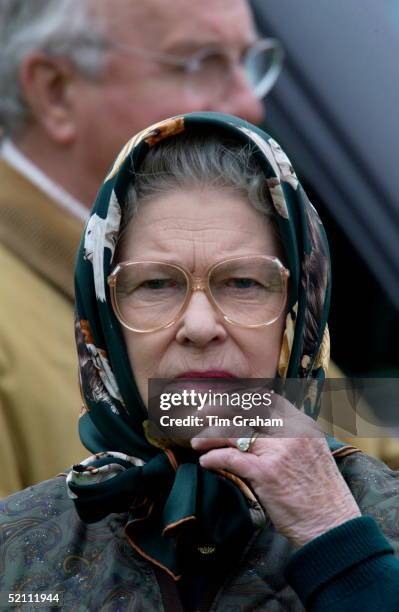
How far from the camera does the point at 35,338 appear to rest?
339 cm

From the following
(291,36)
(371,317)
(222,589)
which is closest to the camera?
(222,589)

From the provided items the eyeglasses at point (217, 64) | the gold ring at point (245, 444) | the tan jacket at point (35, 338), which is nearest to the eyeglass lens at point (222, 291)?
the gold ring at point (245, 444)

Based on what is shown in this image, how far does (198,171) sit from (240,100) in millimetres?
1636

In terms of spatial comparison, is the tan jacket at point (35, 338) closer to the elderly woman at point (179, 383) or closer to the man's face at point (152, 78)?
the man's face at point (152, 78)

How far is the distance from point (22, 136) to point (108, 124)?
329mm

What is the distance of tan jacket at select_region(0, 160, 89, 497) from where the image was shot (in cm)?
316

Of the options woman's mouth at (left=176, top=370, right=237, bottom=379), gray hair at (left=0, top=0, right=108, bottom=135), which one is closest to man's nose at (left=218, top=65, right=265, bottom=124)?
gray hair at (left=0, top=0, right=108, bottom=135)

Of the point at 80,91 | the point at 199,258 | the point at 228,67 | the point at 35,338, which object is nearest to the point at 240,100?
the point at 228,67

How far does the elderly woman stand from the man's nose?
4.99 feet

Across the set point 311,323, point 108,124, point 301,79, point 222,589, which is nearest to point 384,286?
point 301,79

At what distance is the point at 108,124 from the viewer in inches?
150

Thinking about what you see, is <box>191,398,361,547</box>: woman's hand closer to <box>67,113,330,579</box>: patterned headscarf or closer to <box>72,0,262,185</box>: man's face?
<box>67,113,330,579</box>: patterned headscarf

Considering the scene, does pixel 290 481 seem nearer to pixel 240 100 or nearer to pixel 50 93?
pixel 240 100

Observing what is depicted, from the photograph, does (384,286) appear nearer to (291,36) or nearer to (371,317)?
(371,317)
